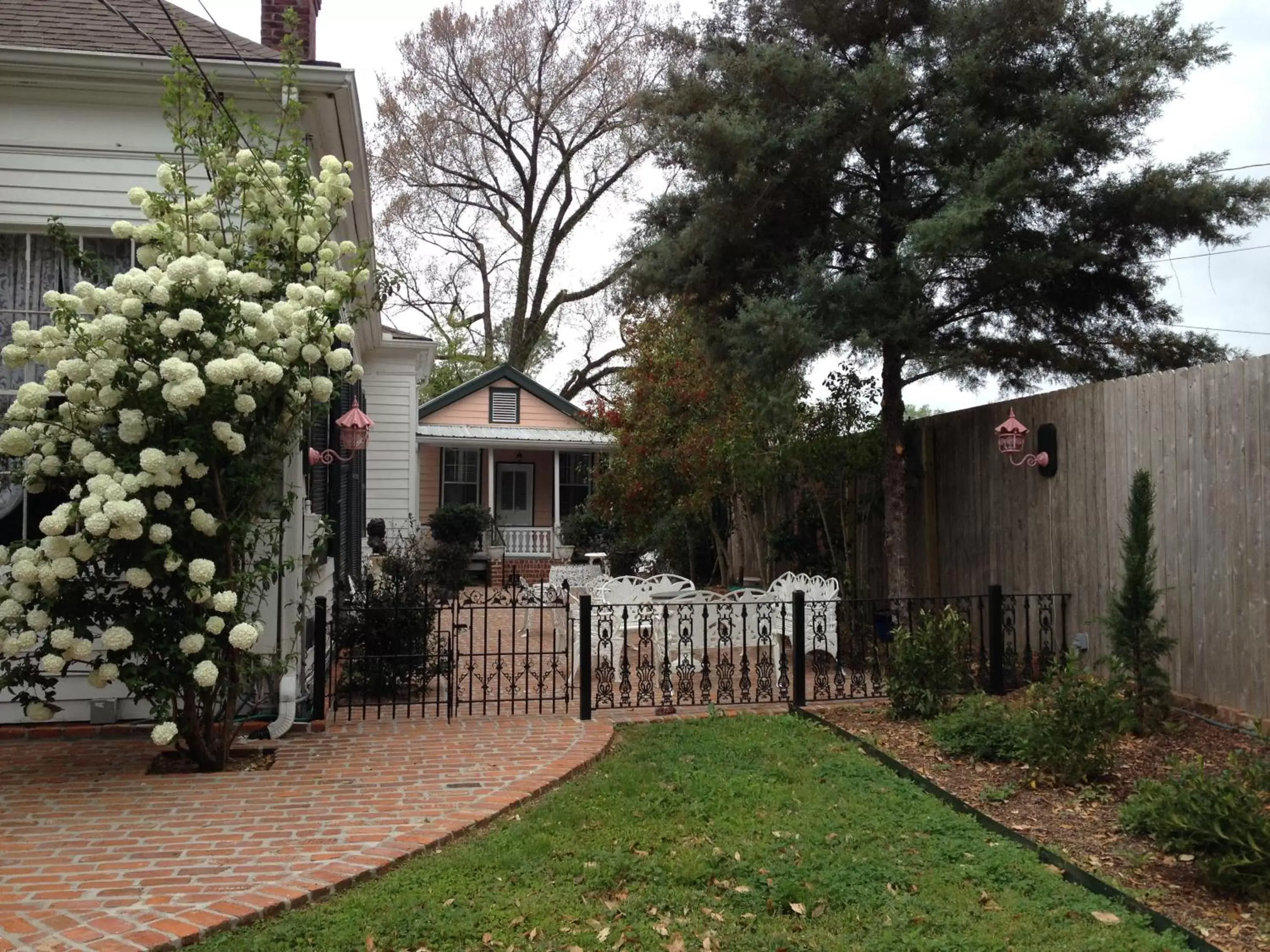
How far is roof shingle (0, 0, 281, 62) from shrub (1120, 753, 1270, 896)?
6.91 metres

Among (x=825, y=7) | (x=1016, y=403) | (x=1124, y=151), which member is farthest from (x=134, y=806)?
(x=1124, y=151)

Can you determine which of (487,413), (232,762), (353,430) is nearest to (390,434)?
(487,413)

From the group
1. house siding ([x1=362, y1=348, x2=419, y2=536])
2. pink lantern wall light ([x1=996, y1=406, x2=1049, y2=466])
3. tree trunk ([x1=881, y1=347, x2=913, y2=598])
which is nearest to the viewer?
pink lantern wall light ([x1=996, y1=406, x2=1049, y2=466])

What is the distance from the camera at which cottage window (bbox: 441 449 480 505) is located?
23.7 meters

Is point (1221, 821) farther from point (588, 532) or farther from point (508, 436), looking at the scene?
point (508, 436)

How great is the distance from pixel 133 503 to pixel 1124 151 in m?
8.08

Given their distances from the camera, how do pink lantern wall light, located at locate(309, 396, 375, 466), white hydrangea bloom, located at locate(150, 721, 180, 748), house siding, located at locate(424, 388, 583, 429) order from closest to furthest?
1. white hydrangea bloom, located at locate(150, 721, 180, 748)
2. pink lantern wall light, located at locate(309, 396, 375, 466)
3. house siding, located at locate(424, 388, 583, 429)

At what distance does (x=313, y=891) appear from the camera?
13.5 ft

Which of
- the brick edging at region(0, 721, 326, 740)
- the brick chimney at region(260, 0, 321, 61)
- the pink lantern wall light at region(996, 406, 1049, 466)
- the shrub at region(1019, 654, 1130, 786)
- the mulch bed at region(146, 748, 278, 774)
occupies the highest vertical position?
the brick chimney at region(260, 0, 321, 61)

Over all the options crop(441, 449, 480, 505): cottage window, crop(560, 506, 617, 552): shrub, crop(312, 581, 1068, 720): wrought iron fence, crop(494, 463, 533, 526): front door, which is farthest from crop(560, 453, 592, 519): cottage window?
crop(312, 581, 1068, 720): wrought iron fence

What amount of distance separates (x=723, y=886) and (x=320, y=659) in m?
3.82

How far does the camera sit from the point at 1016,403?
8633mm

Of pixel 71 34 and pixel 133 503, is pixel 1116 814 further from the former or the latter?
pixel 71 34

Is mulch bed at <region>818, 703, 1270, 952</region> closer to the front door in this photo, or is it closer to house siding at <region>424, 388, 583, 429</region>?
house siding at <region>424, 388, 583, 429</region>
